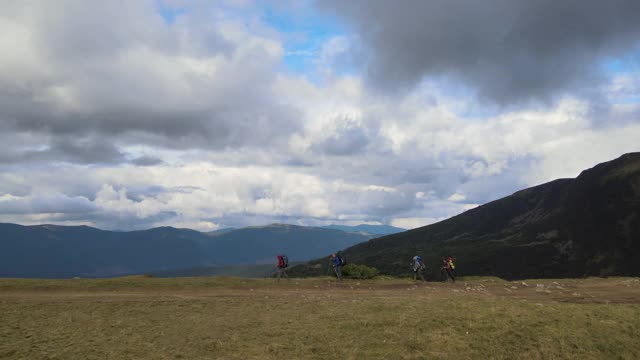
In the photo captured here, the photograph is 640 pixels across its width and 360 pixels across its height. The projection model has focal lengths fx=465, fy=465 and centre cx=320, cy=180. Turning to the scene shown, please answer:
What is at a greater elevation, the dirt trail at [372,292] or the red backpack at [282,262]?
the red backpack at [282,262]

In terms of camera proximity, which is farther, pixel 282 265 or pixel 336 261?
pixel 282 265

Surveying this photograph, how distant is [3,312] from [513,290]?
40.4 metres

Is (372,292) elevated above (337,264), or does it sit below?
below

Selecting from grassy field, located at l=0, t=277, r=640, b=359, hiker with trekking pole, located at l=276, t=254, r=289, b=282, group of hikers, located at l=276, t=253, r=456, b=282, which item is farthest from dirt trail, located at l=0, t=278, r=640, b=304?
hiker with trekking pole, located at l=276, t=254, r=289, b=282

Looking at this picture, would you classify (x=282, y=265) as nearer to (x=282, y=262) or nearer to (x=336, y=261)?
(x=282, y=262)

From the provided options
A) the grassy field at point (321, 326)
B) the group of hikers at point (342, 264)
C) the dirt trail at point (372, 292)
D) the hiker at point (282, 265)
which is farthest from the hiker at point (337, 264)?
the grassy field at point (321, 326)

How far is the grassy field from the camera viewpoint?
Answer: 944 inches

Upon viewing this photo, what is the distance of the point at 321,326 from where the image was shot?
1110 inches

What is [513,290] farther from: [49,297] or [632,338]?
[49,297]

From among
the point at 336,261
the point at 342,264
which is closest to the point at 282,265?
the point at 336,261

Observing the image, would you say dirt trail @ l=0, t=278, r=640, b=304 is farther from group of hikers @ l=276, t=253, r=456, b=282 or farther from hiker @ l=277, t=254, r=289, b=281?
hiker @ l=277, t=254, r=289, b=281

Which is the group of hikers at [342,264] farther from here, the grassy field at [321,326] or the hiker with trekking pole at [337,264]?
the grassy field at [321,326]

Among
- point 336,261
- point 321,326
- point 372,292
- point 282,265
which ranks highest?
point 336,261

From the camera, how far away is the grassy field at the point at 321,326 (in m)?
24.0
